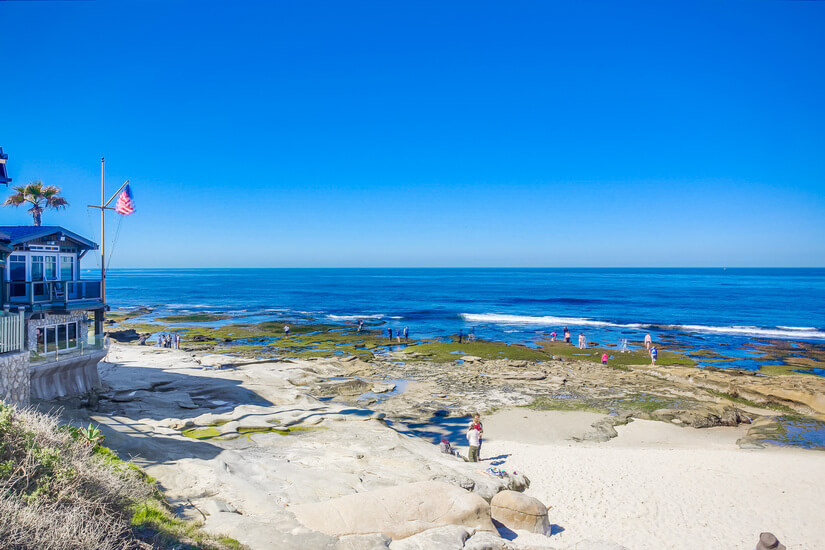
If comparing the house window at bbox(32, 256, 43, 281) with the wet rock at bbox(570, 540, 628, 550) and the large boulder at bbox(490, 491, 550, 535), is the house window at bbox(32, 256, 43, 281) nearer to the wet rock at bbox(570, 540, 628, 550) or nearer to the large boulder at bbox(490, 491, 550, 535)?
the large boulder at bbox(490, 491, 550, 535)

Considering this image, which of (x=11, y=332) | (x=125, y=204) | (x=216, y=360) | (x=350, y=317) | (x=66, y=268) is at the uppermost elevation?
(x=125, y=204)

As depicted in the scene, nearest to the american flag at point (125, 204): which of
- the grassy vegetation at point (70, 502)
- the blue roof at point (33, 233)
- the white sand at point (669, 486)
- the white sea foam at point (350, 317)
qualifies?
the blue roof at point (33, 233)

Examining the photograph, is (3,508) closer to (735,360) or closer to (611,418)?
(611,418)

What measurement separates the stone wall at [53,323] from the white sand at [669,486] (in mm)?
17163

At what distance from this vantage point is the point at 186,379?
1023 inches

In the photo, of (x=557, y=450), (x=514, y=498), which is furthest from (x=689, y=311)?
(x=514, y=498)

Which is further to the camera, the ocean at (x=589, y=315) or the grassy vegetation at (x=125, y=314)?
the grassy vegetation at (x=125, y=314)

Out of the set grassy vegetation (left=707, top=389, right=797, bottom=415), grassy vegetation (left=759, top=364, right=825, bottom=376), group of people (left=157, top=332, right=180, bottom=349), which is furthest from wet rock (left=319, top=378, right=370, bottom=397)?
grassy vegetation (left=759, top=364, right=825, bottom=376)

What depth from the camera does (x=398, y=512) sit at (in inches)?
423

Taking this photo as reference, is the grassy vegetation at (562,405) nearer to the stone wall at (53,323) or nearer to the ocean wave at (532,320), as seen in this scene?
the stone wall at (53,323)

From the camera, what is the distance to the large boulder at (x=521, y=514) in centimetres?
1188

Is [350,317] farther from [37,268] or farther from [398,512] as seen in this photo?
[398,512]

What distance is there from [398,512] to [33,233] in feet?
54.0

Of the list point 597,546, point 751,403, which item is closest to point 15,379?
point 597,546
